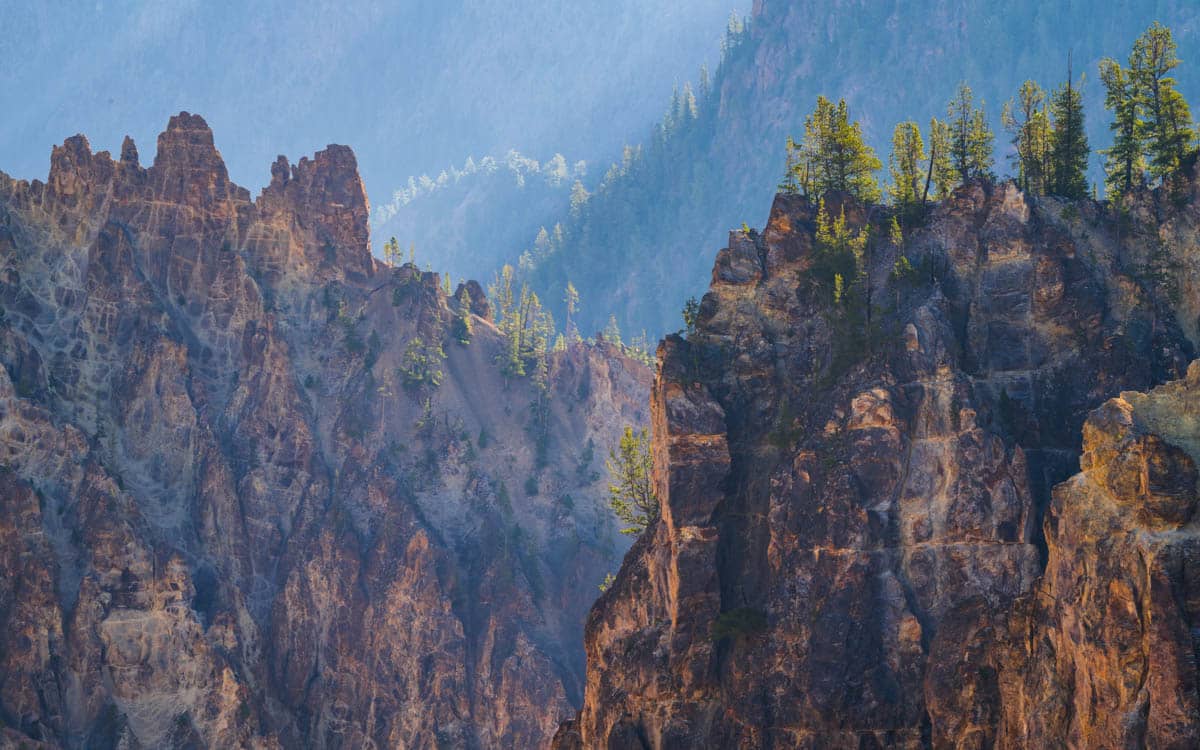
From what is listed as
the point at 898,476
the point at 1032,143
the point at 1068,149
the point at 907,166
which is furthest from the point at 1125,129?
the point at 898,476

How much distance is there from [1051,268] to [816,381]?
16.2 meters

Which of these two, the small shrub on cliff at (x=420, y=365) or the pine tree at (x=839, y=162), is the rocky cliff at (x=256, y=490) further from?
the pine tree at (x=839, y=162)

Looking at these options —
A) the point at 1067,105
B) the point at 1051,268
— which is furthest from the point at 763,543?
the point at 1067,105

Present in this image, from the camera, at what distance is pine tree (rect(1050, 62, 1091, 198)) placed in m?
98.3

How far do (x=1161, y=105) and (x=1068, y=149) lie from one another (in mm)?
6755

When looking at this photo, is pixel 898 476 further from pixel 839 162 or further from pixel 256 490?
pixel 256 490

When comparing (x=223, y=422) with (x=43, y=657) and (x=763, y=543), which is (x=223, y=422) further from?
A: (x=763, y=543)

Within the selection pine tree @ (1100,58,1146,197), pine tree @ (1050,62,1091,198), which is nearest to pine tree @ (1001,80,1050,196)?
pine tree @ (1050,62,1091,198)

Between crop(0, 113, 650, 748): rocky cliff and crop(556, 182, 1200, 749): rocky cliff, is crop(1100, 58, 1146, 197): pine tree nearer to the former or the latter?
crop(556, 182, 1200, 749): rocky cliff

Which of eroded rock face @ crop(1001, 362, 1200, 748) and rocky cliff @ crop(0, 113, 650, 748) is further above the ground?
rocky cliff @ crop(0, 113, 650, 748)

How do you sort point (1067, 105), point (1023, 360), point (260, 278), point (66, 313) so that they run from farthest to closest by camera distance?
point (260, 278) → point (66, 313) → point (1067, 105) → point (1023, 360)

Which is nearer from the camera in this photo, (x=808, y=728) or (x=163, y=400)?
(x=808, y=728)

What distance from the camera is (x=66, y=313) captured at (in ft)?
511

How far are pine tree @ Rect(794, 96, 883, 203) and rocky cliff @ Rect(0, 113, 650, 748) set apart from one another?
73707 mm
